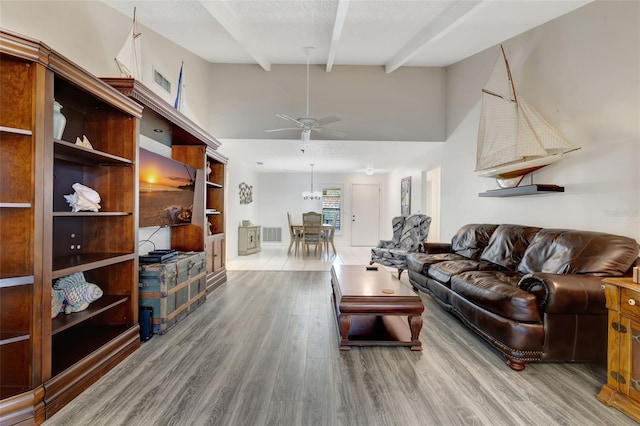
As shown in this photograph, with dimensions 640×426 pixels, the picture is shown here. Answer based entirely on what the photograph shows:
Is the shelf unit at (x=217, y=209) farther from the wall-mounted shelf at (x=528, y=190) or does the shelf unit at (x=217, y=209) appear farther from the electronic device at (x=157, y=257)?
the wall-mounted shelf at (x=528, y=190)

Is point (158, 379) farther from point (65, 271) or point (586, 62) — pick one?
point (586, 62)

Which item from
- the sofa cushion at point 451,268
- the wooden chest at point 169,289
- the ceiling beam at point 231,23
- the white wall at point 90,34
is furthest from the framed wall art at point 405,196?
the wooden chest at point 169,289

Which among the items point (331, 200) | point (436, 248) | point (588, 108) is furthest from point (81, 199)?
point (331, 200)

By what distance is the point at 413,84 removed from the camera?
466 centimetres

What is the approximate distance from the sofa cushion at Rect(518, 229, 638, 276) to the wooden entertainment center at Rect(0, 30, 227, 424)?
3.26 metres

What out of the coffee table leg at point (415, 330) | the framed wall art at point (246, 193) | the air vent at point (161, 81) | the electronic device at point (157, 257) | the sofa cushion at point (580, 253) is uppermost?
the air vent at point (161, 81)

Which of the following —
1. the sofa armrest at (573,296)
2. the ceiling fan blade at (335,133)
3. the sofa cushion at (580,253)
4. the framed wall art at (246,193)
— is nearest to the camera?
the sofa armrest at (573,296)

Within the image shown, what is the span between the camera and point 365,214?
847 cm

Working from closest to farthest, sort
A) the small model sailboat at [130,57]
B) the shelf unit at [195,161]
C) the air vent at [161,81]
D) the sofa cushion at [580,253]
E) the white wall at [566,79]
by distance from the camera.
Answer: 1. the sofa cushion at [580,253]
2. the white wall at [566,79]
3. the shelf unit at [195,161]
4. the small model sailboat at [130,57]
5. the air vent at [161,81]

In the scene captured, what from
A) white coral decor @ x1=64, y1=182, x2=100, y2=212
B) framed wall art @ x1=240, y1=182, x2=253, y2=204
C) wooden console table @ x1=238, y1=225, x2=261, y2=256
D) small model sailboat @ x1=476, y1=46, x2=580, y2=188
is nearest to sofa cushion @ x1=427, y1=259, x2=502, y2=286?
small model sailboat @ x1=476, y1=46, x2=580, y2=188

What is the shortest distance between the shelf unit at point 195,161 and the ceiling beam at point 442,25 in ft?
9.32

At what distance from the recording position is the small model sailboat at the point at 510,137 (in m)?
2.55

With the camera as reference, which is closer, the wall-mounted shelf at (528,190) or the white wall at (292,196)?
the wall-mounted shelf at (528,190)

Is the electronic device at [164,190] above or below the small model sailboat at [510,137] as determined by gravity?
below
